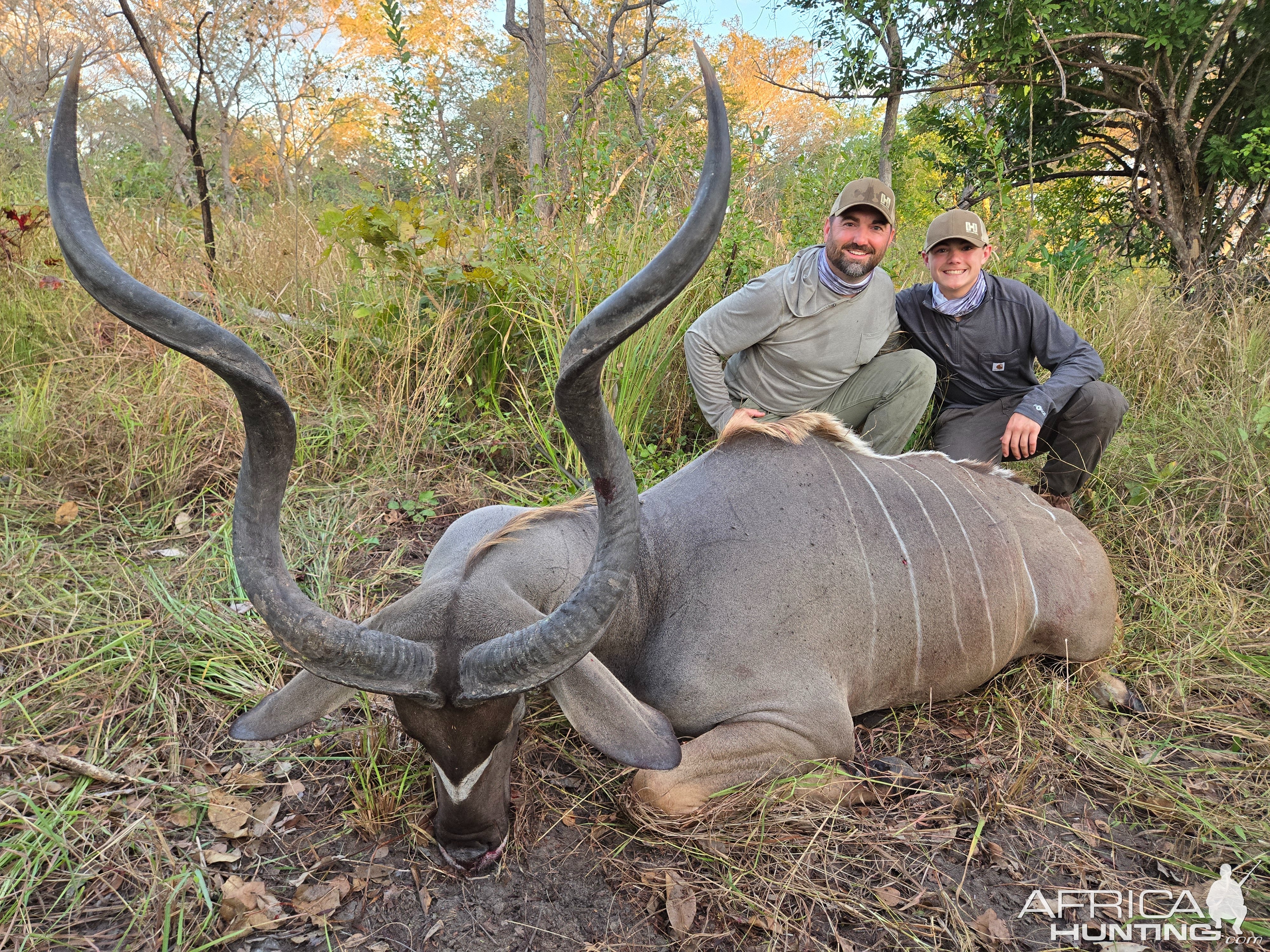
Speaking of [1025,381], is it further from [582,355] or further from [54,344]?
[54,344]

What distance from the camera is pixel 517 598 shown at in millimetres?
2396

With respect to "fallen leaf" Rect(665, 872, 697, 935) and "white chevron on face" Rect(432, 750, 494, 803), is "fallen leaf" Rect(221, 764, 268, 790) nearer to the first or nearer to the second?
"white chevron on face" Rect(432, 750, 494, 803)

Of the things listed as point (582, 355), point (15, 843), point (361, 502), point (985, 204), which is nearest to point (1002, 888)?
point (582, 355)

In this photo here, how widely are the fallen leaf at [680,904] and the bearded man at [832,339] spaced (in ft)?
7.65

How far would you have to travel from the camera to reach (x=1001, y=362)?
4.46m

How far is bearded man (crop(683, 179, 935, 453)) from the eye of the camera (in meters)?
4.14

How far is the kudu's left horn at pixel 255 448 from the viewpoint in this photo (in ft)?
5.74

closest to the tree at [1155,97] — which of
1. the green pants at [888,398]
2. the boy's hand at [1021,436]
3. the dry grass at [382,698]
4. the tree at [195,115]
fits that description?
the dry grass at [382,698]

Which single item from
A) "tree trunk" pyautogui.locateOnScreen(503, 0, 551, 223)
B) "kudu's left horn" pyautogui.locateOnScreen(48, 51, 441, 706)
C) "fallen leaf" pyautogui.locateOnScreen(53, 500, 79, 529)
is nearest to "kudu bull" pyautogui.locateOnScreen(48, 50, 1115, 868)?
"kudu's left horn" pyautogui.locateOnScreen(48, 51, 441, 706)

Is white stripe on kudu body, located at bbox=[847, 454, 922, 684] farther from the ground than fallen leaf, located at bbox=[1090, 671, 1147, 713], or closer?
farther from the ground

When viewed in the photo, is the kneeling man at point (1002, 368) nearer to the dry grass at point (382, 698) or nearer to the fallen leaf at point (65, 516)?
the dry grass at point (382, 698)

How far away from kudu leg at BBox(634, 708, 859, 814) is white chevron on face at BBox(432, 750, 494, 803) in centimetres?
53

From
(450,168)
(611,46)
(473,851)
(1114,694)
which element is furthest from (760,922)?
(611,46)

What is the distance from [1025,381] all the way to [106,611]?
4625 mm
